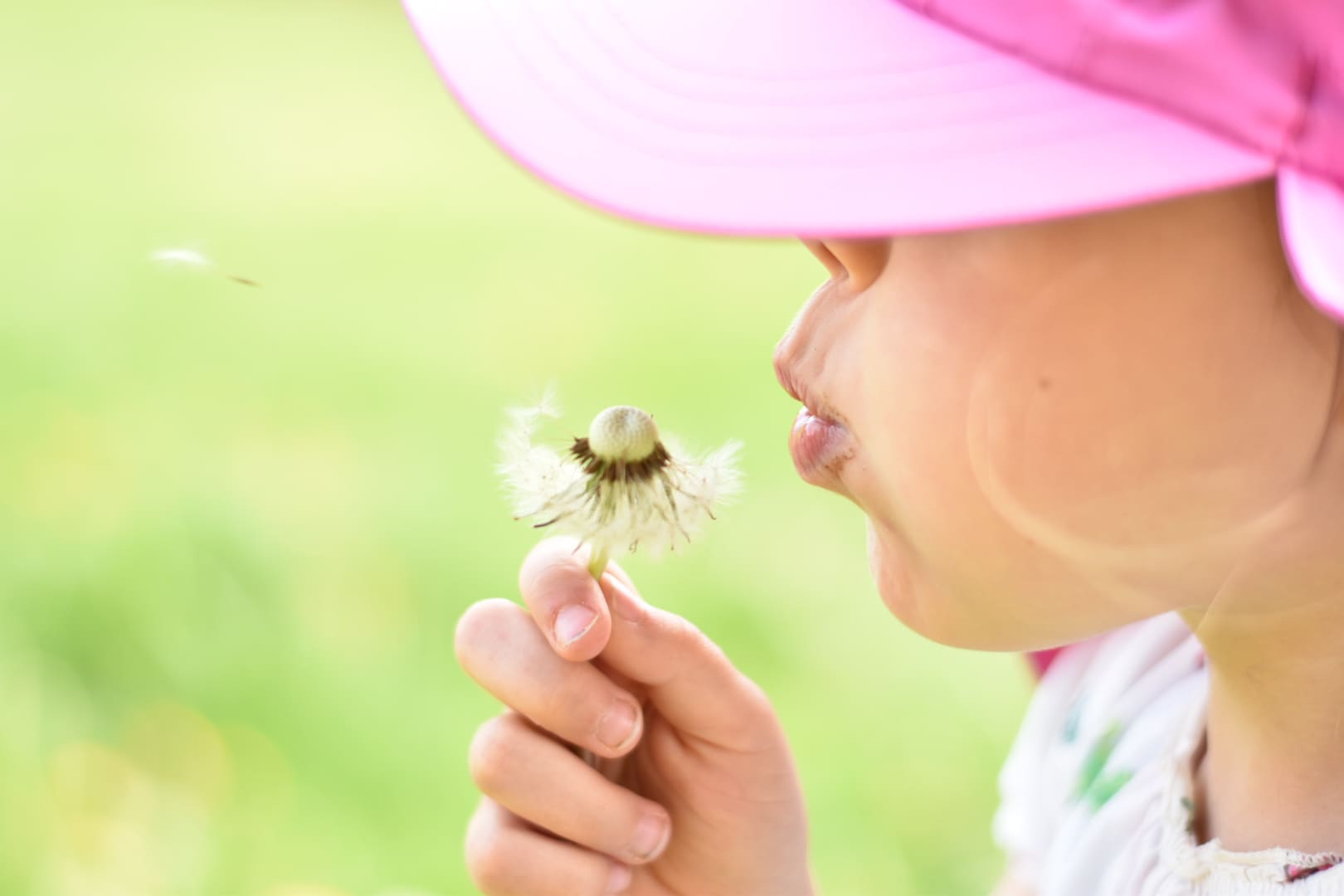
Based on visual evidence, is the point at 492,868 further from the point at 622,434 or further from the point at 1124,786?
the point at 1124,786

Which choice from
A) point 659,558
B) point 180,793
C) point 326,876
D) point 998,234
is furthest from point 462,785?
point 998,234

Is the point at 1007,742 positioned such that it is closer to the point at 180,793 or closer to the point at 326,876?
the point at 326,876

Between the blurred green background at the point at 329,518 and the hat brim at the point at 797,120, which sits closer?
the hat brim at the point at 797,120

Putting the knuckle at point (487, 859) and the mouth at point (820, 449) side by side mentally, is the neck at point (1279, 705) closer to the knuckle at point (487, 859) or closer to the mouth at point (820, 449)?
the mouth at point (820, 449)

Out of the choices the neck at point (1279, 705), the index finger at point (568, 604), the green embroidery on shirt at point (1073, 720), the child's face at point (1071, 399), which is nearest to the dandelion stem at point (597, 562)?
the index finger at point (568, 604)

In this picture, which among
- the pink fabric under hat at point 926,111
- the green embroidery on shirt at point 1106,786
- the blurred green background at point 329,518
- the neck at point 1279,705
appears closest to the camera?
the pink fabric under hat at point 926,111

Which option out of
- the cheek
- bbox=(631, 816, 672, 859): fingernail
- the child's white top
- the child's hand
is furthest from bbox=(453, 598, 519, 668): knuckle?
the child's white top

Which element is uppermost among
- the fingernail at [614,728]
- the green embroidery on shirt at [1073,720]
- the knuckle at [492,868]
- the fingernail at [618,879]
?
the green embroidery on shirt at [1073,720]

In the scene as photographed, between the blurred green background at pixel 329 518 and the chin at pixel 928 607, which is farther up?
the blurred green background at pixel 329 518
